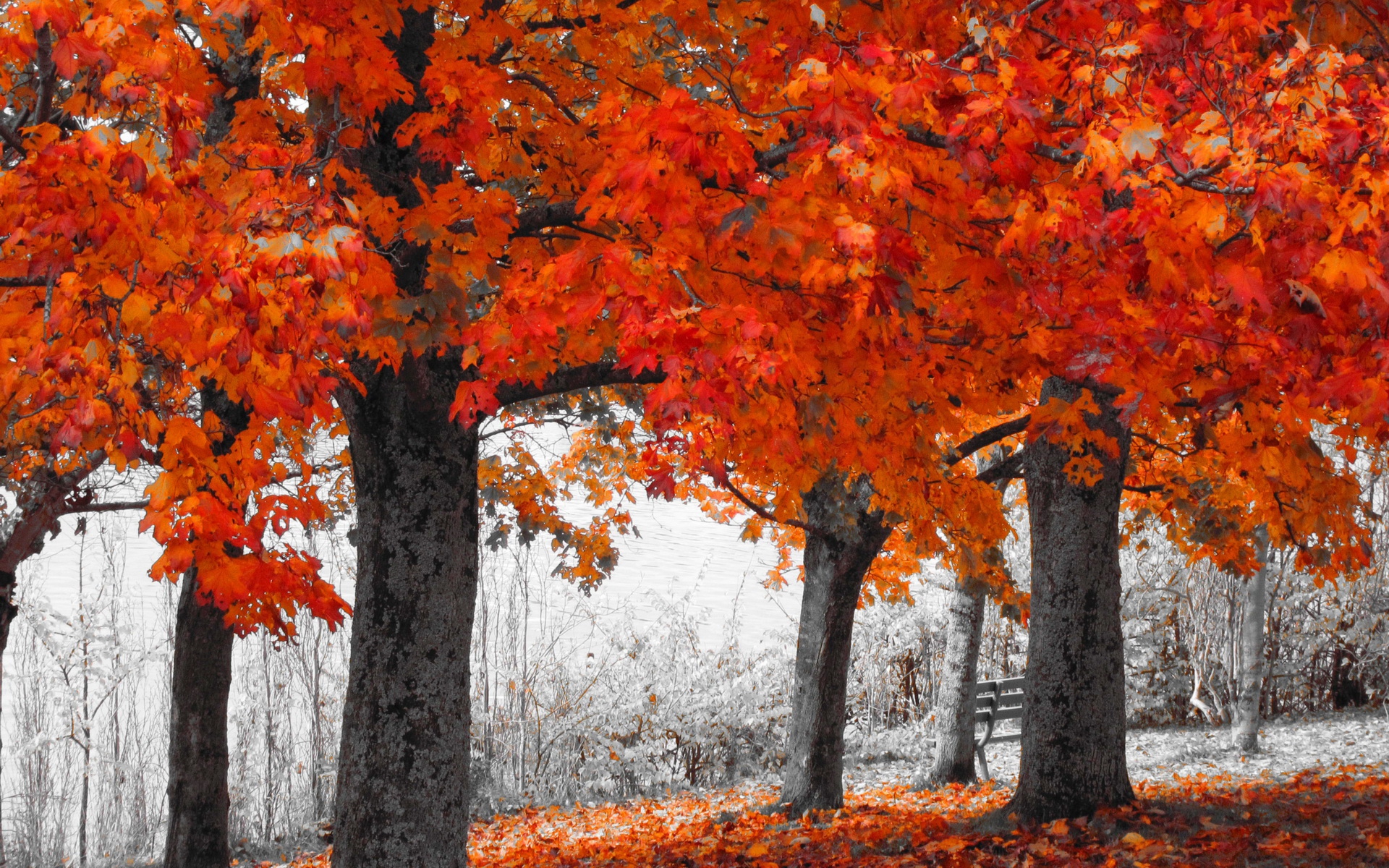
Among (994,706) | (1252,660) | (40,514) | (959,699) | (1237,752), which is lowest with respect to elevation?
(1237,752)

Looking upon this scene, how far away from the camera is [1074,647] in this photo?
19.7 feet

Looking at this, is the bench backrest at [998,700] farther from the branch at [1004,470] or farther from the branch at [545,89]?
the branch at [545,89]

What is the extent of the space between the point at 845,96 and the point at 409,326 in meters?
1.83

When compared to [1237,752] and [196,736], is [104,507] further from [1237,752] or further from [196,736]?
[1237,752]

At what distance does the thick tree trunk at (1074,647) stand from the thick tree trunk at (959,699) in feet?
14.5

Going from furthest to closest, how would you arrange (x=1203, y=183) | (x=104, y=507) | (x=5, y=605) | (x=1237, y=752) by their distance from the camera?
1. (x=1237, y=752)
2. (x=104, y=507)
3. (x=5, y=605)
4. (x=1203, y=183)

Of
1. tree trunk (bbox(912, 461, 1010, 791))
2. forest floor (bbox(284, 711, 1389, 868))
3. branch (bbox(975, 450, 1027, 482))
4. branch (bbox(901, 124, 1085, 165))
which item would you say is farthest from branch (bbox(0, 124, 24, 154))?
tree trunk (bbox(912, 461, 1010, 791))

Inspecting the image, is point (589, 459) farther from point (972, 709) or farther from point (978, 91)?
point (978, 91)

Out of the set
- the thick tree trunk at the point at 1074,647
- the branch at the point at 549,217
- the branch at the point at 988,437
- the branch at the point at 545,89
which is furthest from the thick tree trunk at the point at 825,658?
the branch at the point at 549,217

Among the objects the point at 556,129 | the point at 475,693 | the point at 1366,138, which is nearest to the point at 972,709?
the point at 475,693

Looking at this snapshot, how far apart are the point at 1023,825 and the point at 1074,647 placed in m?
1.05

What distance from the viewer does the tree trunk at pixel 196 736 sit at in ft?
24.7

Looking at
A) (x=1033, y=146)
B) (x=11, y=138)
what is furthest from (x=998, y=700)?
(x=11, y=138)

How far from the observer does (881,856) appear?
5.51 meters
